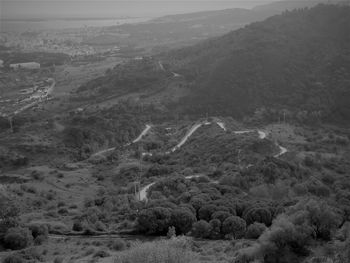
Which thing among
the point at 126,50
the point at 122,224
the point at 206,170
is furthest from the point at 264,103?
the point at 126,50

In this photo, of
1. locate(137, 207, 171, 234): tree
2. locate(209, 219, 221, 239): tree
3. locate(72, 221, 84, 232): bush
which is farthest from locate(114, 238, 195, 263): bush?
locate(72, 221, 84, 232): bush

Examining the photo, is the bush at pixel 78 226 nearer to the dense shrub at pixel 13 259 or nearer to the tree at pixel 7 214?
the tree at pixel 7 214

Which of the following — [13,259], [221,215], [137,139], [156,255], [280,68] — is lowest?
[137,139]

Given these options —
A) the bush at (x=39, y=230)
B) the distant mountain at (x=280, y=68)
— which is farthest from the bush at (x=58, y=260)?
the distant mountain at (x=280, y=68)

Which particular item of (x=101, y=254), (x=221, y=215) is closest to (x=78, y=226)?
(x=101, y=254)

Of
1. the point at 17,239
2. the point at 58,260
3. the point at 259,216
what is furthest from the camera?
the point at 259,216

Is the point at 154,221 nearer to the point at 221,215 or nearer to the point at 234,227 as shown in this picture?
the point at 221,215
